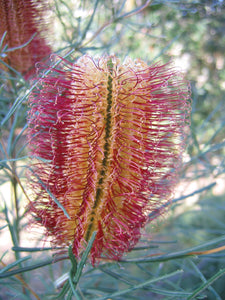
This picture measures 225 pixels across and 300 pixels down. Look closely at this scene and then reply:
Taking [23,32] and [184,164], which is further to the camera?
[184,164]

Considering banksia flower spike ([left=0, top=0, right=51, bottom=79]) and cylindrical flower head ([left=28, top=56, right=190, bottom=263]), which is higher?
banksia flower spike ([left=0, top=0, right=51, bottom=79])

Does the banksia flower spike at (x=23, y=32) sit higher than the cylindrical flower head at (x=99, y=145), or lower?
higher

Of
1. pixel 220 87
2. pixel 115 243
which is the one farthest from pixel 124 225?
pixel 220 87

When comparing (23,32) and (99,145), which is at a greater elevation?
(23,32)

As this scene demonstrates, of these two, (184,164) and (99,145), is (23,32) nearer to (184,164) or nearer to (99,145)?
(99,145)

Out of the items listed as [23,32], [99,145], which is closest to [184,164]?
[99,145]
